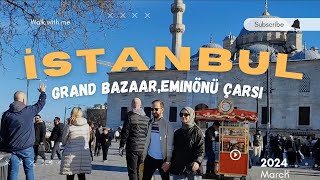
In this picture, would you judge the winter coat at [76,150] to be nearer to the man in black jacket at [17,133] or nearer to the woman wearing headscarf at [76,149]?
the woman wearing headscarf at [76,149]

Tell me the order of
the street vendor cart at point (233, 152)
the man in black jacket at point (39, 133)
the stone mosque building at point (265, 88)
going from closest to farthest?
the street vendor cart at point (233, 152)
the man in black jacket at point (39, 133)
the stone mosque building at point (265, 88)

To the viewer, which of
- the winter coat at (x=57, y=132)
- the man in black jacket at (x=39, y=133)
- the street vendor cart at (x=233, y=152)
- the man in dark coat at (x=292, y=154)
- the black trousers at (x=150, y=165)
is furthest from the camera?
the man in dark coat at (x=292, y=154)

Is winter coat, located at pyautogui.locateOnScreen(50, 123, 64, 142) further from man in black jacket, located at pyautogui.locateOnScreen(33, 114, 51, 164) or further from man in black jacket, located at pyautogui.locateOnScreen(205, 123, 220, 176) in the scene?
man in black jacket, located at pyautogui.locateOnScreen(205, 123, 220, 176)

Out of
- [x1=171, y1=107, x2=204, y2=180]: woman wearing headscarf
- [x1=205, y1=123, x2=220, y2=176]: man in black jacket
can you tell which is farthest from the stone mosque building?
[x1=171, y1=107, x2=204, y2=180]: woman wearing headscarf

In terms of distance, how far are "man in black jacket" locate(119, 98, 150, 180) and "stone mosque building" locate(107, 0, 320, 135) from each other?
115 ft

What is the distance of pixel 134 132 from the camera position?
22.9ft

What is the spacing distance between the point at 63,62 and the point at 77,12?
3313mm

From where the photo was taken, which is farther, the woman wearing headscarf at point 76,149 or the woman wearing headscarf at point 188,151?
the woman wearing headscarf at point 76,149

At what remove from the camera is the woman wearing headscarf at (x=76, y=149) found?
6.10 metres

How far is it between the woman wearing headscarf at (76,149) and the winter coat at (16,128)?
19.2 inches

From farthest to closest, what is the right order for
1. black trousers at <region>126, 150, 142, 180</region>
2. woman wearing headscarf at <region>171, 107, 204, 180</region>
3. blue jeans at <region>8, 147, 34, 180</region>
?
1. black trousers at <region>126, 150, 142, 180</region>
2. blue jeans at <region>8, 147, 34, 180</region>
3. woman wearing headscarf at <region>171, 107, 204, 180</region>

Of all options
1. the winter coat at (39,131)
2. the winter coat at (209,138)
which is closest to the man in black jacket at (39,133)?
the winter coat at (39,131)

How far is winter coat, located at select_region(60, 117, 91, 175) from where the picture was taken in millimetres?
6098

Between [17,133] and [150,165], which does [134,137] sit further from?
[17,133]
